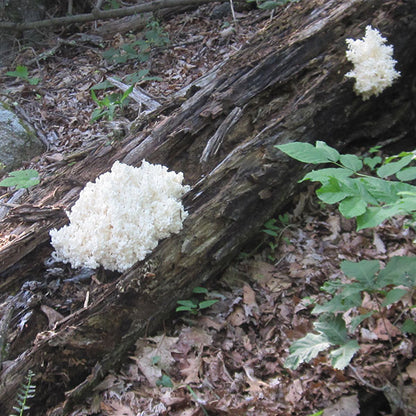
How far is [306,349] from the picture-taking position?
2291 mm

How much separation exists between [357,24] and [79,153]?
3835 mm

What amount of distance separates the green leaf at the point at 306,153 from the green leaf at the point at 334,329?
103 centimetres

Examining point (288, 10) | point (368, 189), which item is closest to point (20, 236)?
point (368, 189)

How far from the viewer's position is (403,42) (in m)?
4.59

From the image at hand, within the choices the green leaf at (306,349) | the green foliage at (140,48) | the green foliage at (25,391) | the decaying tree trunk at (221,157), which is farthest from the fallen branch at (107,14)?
the green leaf at (306,349)

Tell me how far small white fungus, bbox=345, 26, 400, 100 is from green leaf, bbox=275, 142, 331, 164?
2.50 m

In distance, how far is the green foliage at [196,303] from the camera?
11.2 feet

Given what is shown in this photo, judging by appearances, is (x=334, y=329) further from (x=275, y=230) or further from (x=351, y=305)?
(x=275, y=230)

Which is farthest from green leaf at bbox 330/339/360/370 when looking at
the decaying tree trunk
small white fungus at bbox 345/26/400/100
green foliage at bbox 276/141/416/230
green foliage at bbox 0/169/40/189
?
green foliage at bbox 0/169/40/189

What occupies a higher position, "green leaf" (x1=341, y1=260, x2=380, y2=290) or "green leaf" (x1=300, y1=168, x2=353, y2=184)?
"green leaf" (x1=300, y1=168, x2=353, y2=184)

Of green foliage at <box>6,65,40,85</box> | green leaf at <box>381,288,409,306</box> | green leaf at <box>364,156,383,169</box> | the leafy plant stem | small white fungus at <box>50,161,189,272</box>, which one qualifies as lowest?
the leafy plant stem

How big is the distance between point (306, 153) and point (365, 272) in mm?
899

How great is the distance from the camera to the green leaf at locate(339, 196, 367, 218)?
1.79 m

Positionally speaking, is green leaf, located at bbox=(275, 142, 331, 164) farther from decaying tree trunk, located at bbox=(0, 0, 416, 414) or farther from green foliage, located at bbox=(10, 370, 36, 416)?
green foliage, located at bbox=(10, 370, 36, 416)
